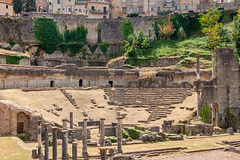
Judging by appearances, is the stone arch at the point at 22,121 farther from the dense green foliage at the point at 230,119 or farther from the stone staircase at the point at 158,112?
the dense green foliage at the point at 230,119

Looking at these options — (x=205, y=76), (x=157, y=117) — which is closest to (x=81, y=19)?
(x=205, y=76)

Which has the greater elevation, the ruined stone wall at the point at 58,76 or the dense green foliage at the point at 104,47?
the dense green foliage at the point at 104,47

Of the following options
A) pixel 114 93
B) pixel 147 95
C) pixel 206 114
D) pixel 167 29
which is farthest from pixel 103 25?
pixel 206 114

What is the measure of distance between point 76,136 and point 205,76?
74.6 ft

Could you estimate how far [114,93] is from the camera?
4338cm

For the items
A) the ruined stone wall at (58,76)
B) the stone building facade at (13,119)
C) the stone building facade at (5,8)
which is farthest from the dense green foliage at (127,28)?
the stone building facade at (13,119)

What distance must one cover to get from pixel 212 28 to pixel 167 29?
8855 millimetres

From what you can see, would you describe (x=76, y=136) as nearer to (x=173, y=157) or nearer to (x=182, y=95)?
(x=173, y=157)

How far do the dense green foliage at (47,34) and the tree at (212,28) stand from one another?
26.7 m

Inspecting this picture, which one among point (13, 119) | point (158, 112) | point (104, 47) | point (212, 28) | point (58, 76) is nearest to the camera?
point (13, 119)

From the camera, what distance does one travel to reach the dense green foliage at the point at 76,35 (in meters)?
61.7

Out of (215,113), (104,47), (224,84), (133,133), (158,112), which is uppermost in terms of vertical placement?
(104,47)

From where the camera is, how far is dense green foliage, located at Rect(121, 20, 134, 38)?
63.0 metres

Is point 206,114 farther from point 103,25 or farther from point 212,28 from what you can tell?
point 103,25
